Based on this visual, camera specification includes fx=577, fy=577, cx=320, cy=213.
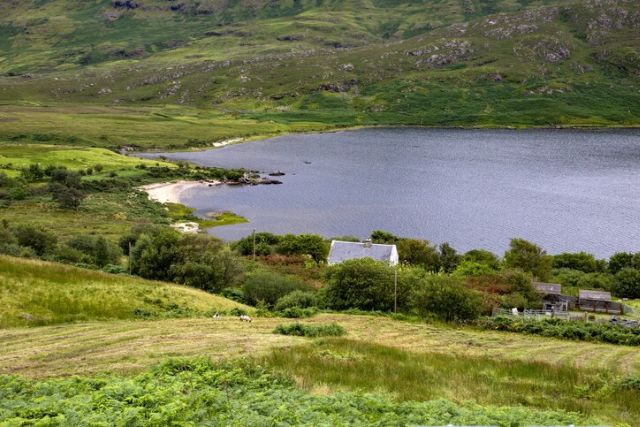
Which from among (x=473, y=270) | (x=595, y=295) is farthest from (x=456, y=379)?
(x=473, y=270)

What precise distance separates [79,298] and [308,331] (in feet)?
45.5

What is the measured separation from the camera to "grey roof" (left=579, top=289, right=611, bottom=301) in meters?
56.3

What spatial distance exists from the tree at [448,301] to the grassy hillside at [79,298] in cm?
1369

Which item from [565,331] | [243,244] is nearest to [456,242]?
[243,244]

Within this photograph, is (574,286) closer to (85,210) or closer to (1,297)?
(1,297)

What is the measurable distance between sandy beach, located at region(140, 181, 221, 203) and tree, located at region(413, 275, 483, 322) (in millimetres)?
81666

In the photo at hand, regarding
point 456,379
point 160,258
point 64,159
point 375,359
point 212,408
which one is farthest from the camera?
point 64,159

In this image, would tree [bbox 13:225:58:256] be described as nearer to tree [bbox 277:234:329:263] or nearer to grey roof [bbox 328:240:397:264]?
tree [bbox 277:234:329:263]

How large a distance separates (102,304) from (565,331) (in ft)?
89.5

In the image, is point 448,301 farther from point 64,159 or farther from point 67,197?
point 64,159

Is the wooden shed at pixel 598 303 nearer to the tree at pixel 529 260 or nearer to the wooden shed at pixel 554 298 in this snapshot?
the wooden shed at pixel 554 298

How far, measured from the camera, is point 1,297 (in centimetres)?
2978

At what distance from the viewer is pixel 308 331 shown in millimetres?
26594

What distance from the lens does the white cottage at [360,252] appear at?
64500mm
